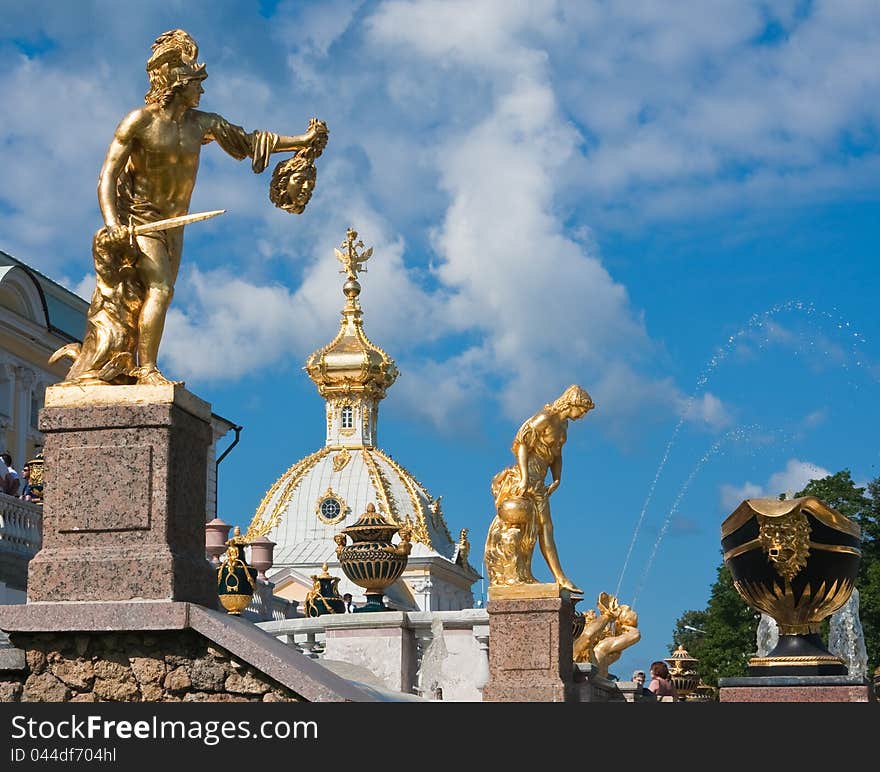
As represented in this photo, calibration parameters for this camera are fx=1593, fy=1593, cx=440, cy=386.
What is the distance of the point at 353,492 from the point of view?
7300 cm

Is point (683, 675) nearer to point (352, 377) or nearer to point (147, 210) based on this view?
point (147, 210)

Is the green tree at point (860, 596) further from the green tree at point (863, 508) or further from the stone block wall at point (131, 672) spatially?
the stone block wall at point (131, 672)

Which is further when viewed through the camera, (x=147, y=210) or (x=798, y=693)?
(x=798, y=693)

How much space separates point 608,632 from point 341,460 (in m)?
56.5

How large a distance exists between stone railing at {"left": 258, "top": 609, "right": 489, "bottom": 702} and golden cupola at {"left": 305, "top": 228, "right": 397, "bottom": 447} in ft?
195

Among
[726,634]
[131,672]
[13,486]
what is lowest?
[131,672]

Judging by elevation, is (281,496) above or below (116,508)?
above

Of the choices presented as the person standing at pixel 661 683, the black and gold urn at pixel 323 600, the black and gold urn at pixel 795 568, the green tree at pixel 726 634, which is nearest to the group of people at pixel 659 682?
the person standing at pixel 661 683

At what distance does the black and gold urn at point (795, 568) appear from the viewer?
10984 mm

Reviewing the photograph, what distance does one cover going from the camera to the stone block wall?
8578 millimetres

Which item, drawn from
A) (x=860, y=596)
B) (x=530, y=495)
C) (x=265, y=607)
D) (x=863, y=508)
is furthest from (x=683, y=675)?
(x=863, y=508)

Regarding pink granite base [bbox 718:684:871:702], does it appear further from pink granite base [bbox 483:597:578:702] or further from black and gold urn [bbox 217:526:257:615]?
black and gold urn [bbox 217:526:257:615]

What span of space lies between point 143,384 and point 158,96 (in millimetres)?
1904

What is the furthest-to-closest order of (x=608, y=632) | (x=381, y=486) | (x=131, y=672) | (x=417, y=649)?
(x=381, y=486) < (x=608, y=632) < (x=417, y=649) < (x=131, y=672)
